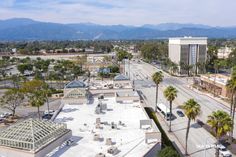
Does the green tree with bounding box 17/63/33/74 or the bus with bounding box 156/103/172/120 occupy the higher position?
the green tree with bounding box 17/63/33/74

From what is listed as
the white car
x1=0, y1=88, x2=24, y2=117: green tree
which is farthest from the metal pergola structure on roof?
x1=0, y1=88, x2=24, y2=117: green tree

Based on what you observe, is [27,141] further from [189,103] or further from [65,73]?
[65,73]

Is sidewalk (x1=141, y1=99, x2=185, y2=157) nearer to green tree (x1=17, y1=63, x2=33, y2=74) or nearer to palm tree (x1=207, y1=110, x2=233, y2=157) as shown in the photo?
palm tree (x1=207, y1=110, x2=233, y2=157)

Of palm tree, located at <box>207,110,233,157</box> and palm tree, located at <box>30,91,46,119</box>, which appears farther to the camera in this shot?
palm tree, located at <box>30,91,46,119</box>

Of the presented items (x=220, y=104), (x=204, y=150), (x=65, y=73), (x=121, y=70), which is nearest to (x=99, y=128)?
(x=204, y=150)

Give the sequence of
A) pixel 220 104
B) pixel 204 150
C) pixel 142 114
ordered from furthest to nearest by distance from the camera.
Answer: pixel 220 104 → pixel 142 114 → pixel 204 150

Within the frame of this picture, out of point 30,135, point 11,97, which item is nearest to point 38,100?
point 11,97

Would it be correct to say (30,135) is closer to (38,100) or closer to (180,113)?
(38,100)

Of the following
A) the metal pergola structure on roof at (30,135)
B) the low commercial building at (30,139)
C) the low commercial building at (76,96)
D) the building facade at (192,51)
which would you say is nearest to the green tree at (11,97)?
the low commercial building at (76,96)
